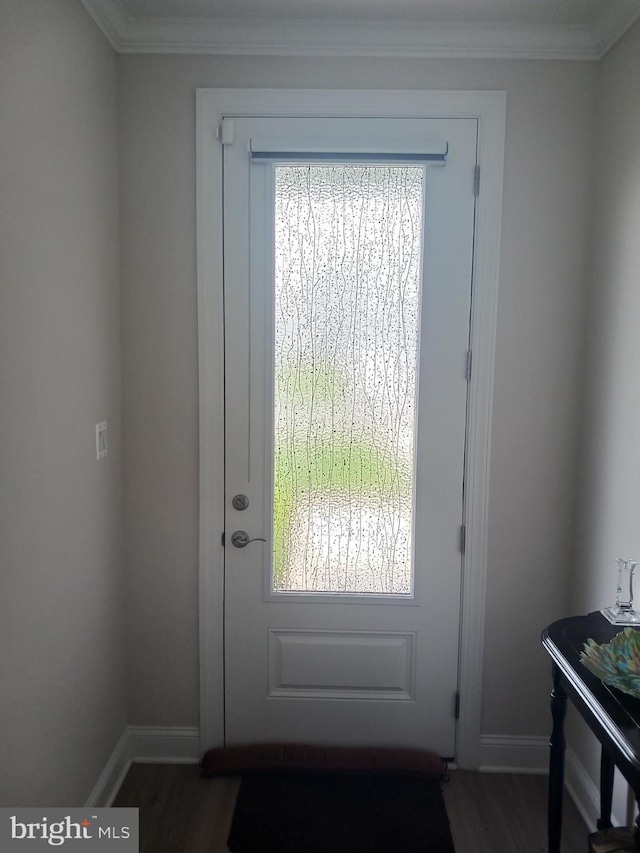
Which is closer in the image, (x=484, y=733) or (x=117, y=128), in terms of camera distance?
(x=117, y=128)

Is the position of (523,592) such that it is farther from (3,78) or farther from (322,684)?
(3,78)

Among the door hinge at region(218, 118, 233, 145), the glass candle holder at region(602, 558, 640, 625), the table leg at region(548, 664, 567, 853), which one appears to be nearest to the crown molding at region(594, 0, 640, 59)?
the door hinge at region(218, 118, 233, 145)

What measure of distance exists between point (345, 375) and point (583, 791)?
5.41 feet

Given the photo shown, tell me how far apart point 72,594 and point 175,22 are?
1.88 meters

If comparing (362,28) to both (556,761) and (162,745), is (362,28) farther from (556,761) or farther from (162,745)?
(162,745)

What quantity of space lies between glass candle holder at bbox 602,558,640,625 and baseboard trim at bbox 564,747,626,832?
0.67 metres

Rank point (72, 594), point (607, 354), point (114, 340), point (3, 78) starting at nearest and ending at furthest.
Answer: point (3, 78) → point (72, 594) → point (607, 354) → point (114, 340)

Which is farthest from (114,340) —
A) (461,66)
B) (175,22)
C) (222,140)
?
(461,66)

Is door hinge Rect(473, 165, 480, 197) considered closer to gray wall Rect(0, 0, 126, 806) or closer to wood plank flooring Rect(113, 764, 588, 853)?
gray wall Rect(0, 0, 126, 806)

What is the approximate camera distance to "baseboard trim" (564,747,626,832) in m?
1.89

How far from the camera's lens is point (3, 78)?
1.31 meters

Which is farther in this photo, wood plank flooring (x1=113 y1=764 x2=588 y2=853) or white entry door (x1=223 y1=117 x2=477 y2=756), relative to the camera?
white entry door (x1=223 y1=117 x2=477 y2=756)
